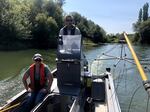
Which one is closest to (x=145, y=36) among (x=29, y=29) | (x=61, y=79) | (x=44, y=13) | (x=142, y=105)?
(x=44, y=13)

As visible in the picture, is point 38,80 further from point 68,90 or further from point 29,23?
point 29,23

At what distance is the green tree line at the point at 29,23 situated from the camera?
4359cm

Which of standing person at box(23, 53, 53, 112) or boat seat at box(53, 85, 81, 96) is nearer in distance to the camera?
standing person at box(23, 53, 53, 112)

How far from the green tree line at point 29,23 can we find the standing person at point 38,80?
3464 cm

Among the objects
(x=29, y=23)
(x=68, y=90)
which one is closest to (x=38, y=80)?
(x=68, y=90)

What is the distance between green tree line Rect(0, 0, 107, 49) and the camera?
1716 inches

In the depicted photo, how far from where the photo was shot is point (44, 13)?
2165 inches

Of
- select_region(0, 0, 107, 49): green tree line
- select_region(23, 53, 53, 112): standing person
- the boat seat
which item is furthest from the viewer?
select_region(0, 0, 107, 49): green tree line

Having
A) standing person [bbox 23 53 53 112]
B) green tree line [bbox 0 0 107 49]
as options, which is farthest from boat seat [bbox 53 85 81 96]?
green tree line [bbox 0 0 107 49]

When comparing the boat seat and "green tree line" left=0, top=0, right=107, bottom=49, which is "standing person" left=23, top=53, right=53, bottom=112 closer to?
the boat seat

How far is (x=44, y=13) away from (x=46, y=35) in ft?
20.5

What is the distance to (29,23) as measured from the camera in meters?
50.6

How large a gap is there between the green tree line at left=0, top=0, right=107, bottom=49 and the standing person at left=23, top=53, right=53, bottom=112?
34.6m

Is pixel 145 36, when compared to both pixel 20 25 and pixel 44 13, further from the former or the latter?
pixel 20 25
